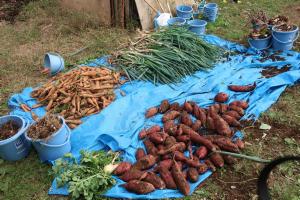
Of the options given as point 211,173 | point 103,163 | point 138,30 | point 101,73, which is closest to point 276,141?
point 211,173

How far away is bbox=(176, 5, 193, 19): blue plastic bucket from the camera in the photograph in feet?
20.2

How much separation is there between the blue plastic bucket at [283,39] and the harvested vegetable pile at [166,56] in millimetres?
910

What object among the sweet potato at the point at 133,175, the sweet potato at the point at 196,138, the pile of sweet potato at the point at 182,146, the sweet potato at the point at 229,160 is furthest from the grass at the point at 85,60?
the sweet potato at the point at 133,175

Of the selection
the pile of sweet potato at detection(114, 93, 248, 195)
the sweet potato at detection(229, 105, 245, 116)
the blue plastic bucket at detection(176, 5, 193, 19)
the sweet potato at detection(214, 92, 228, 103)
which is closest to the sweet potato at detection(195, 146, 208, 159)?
the pile of sweet potato at detection(114, 93, 248, 195)

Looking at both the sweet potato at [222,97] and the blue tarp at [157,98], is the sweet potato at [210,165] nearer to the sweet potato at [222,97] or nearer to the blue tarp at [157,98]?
the blue tarp at [157,98]

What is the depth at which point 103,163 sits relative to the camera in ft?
10.9

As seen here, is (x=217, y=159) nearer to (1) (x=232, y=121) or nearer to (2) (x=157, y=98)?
(1) (x=232, y=121)

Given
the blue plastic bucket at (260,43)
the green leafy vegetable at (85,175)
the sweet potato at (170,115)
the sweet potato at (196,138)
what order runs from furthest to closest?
the blue plastic bucket at (260,43), the sweet potato at (170,115), the sweet potato at (196,138), the green leafy vegetable at (85,175)

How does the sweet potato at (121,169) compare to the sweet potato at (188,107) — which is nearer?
the sweet potato at (121,169)

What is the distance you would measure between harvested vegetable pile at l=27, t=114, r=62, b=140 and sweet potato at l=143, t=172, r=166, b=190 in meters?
1.08

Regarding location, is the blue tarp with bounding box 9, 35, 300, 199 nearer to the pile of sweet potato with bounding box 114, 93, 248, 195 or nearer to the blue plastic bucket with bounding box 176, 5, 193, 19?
the pile of sweet potato with bounding box 114, 93, 248, 195

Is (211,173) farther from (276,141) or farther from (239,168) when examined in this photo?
(276,141)

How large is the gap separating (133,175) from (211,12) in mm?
4277

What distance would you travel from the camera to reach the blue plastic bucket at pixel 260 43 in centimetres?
521
